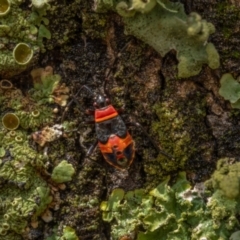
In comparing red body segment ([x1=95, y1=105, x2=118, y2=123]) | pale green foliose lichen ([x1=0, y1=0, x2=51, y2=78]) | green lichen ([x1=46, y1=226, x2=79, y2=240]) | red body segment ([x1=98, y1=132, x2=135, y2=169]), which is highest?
pale green foliose lichen ([x1=0, y1=0, x2=51, y2=78])

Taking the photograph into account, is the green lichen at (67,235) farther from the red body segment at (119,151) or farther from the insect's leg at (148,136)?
the insect's leg at (148,136)

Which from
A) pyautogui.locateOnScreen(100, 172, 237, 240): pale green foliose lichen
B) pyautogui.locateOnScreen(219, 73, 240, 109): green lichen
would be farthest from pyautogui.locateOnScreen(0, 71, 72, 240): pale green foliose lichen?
pyautogui.locateOnScreen(219, 73, 240, 109): green lichen

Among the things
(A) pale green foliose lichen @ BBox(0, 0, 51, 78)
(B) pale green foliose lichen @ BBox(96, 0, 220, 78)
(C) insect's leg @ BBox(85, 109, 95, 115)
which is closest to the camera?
(B) pale green foliose lichen @ BBox(96, 0, 220, 78)

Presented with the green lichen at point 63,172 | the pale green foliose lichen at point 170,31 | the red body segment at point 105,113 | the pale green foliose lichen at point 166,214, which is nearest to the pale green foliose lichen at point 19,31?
the pale green foliose lichen at point 170,31

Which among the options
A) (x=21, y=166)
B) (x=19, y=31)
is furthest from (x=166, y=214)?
(x=19, y=31)

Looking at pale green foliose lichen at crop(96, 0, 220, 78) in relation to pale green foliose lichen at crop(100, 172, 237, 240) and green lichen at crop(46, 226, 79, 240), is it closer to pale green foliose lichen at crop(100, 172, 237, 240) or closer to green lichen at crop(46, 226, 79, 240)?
pale green foliose lichen at crop(100, 172, 237, 240)

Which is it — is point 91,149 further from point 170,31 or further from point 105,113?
point 170,31
